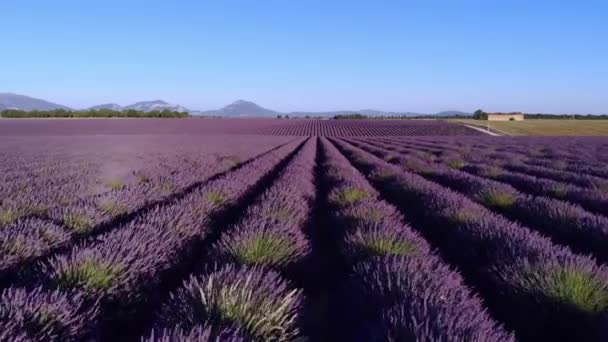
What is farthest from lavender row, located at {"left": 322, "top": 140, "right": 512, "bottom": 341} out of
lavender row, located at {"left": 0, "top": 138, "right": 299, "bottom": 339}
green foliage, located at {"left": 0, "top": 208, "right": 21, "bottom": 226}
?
green foliage, located at {"left": 0, "top": 208, "right": 21, "bottom": 226}

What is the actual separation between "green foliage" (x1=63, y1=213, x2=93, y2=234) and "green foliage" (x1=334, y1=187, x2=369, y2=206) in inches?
118

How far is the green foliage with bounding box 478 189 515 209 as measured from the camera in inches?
280

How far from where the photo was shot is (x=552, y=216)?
5.71 meters

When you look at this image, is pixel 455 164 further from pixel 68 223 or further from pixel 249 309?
pixel 249 309

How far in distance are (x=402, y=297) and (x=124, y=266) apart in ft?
5.85

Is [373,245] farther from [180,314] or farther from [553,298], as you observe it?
[180,314]

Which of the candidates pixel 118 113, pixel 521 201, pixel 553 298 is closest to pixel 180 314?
pixel 553 298

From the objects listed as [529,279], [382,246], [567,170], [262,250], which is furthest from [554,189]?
[262,250]

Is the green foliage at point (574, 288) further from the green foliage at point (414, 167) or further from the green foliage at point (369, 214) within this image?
the green foliage at point (414, 167)

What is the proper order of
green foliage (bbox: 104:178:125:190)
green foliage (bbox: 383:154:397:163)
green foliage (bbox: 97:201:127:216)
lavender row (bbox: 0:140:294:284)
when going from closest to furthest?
lavender row (bbox: 0:140:294:284)
green foliage (bbox: 97:201:127:216)
green foliage (bbox: 104:178:125:190)
green foliage (bbox: 383:154:397:163)

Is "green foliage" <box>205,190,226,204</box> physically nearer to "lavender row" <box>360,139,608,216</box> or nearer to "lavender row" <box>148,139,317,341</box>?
"lavender row" <box>148,139,317,341</box>

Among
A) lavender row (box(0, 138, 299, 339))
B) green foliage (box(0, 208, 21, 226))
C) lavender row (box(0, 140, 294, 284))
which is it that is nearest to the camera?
lavender row (box(0, 138, 299, 339))

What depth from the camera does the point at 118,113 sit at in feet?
277

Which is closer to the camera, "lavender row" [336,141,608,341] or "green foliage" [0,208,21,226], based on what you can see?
"lavender row" [336,141,608,341]
